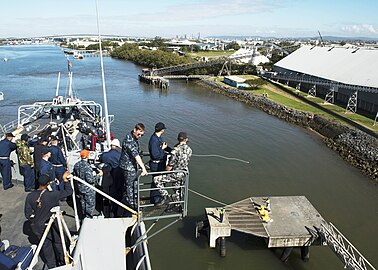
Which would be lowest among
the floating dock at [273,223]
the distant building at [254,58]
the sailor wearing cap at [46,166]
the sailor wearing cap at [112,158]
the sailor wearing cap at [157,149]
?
the floating dock at [273,223]

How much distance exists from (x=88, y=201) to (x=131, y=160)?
57.8 inches

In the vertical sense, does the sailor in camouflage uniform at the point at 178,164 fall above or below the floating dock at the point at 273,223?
above

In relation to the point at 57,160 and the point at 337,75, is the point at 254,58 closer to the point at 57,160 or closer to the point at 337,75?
the point at 337,75

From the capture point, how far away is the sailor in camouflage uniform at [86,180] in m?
6.81

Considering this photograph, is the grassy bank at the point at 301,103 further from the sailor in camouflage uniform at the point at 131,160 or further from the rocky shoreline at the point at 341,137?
the sailor in camouflage uniform at the point at 131,160

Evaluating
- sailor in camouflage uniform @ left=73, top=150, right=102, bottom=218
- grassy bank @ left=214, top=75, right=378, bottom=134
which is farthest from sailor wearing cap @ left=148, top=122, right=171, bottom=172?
grassy bank @ left=214, top=75, right=378, bottom=134

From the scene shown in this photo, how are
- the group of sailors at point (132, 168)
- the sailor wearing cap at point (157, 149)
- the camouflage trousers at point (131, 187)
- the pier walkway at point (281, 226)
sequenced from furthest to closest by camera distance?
the pier walkway at point (281, 226), the sailor wearing cap at point (157, 149), the camouflage trousers at point (131, 187), the group of sailors at point (132, 168)

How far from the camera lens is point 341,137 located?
95.9ft

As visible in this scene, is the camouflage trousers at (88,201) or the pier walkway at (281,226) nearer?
the camouflage trousers at (88,201)

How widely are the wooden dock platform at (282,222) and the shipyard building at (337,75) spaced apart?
81.8 feet

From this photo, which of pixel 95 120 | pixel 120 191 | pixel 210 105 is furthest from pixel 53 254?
pixel 210 105

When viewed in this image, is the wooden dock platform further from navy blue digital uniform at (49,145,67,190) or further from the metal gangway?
navy blue digital uniform at (49,145,67,190)

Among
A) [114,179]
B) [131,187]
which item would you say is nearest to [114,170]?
[114,179]

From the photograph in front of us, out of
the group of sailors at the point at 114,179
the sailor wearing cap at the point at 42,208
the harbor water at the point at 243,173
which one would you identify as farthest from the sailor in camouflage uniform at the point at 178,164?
the harbor water at the point at 243,173
